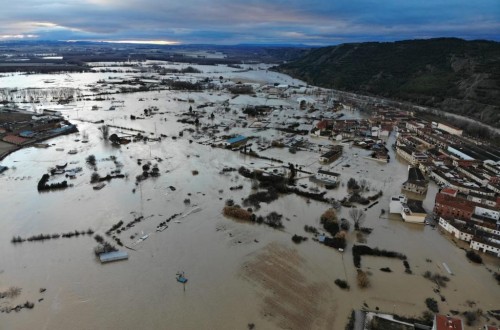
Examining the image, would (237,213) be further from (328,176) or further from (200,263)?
(328,176)

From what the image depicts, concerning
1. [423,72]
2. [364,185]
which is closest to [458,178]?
[364,185]

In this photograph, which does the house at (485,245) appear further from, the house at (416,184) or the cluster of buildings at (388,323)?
the house at (416,184)

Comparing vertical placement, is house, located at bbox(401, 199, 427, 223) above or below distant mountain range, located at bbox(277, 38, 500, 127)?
below

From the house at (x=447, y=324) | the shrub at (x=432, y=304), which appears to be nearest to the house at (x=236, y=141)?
the shrub at (x=432, y=304)

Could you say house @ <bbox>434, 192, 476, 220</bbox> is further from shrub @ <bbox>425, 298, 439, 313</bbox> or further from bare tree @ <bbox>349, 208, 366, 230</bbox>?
shrub @ <bbox>425, 298, 439, 313</bbox>

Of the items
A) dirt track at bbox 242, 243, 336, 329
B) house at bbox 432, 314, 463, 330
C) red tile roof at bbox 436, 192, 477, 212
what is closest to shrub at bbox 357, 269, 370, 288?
dirt track at bbox 242, 243, 336, 329

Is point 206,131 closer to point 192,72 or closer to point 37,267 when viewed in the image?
point 37,267

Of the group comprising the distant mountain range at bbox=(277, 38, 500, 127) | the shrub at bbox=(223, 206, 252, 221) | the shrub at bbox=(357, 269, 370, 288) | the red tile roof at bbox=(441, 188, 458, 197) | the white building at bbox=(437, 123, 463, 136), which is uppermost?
the distant mountain range at bbox=(277, 38, 500, 127)

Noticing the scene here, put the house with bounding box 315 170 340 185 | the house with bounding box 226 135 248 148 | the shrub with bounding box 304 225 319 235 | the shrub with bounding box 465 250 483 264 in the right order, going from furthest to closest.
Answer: the house with bounding box 226 135 248 148
the house with bounding box 315 170 340 185
the shrub with bounding box 304 225 319 235
the shrub with bounding box 465 250 483 264
